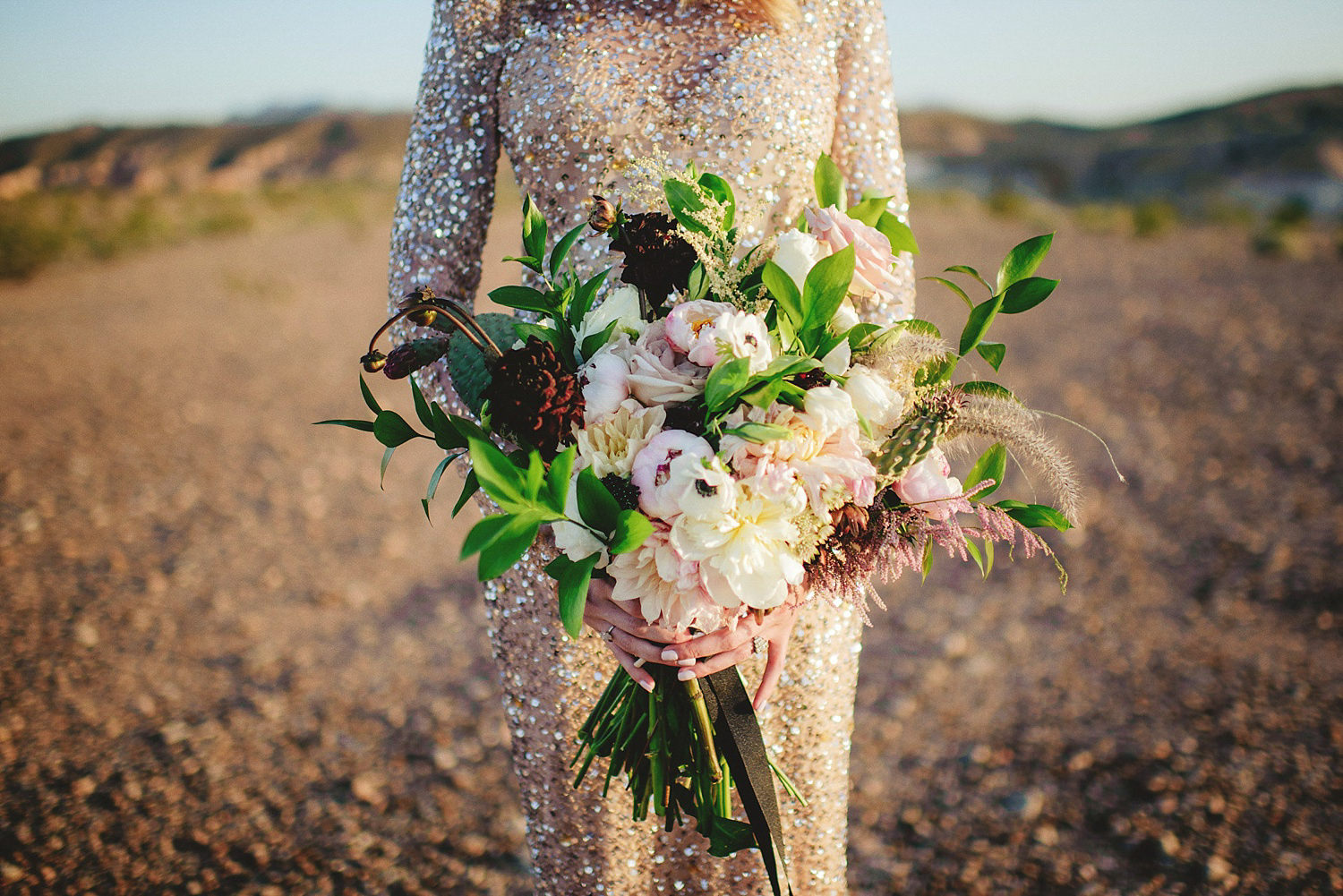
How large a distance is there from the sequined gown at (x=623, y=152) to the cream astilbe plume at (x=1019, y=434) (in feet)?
1.39

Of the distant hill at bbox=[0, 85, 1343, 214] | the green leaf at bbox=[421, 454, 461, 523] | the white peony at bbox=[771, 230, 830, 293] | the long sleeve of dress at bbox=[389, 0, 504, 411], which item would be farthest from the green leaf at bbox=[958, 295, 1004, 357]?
the distant hill at bbox=[0, 85, 1343, 214]

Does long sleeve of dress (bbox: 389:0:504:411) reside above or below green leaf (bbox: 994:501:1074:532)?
above

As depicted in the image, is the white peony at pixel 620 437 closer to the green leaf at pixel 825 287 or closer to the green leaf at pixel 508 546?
the green leaf at pixel 508 546

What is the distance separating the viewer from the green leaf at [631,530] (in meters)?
0.96

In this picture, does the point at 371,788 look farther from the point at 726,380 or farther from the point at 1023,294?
the point at 1023,294

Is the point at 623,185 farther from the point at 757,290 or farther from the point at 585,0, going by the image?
the point at 757,290

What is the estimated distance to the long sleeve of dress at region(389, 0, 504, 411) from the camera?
156cm

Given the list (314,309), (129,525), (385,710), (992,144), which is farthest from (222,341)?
(992,144)

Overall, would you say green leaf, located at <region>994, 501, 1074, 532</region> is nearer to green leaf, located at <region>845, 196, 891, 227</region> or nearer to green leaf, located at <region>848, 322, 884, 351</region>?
green leaf, located at <region>848, 322, 884, 351</region>

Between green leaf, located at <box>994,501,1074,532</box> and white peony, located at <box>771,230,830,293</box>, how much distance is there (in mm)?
457

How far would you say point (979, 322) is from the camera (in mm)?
1132

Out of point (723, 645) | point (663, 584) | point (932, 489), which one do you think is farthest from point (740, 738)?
point (932, 489)

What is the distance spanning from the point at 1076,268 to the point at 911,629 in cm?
964

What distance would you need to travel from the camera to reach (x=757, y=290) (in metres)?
1.13
